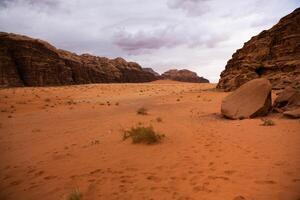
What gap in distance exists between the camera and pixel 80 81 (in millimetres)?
49719

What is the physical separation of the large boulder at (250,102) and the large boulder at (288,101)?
0.44m

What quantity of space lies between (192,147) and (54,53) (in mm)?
42262

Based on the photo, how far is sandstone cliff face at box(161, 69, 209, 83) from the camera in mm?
81250

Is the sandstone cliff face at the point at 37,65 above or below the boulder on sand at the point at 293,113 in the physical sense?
above

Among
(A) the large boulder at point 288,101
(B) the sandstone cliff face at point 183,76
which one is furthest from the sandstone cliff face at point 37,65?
(A) the large boulder at point 288,101

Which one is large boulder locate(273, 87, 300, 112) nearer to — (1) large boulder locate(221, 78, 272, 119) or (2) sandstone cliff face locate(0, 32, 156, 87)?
(1) large boulder locate(221, 78, 272, 119)

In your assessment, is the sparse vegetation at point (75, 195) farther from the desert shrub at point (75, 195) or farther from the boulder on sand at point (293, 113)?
the boulder on sand at point (293, 113)

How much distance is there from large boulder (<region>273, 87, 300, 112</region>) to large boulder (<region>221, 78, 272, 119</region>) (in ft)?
1.45

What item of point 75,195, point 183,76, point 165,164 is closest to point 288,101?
point 165,164

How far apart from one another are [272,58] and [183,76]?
201 feet

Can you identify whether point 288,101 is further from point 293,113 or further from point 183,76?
point 183,76

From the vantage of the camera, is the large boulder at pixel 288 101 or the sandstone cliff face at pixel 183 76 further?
the sandstone cliff face at pixel 183 76

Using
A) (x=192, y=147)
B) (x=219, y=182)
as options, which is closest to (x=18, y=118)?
(x=192, y=147)

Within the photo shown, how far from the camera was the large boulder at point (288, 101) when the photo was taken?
11102mm
